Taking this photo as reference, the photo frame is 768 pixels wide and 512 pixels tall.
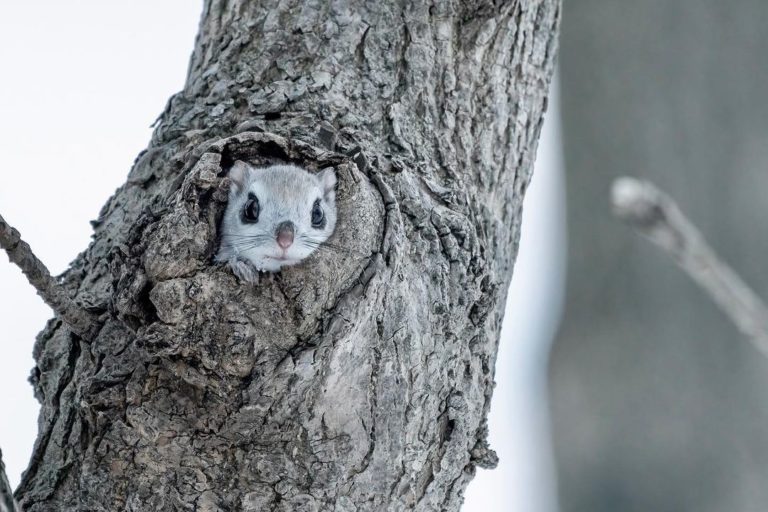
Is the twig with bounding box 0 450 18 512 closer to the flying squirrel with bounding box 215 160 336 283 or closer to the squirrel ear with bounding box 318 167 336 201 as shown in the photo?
the flying squirrel with bounding box 215 160 336 283

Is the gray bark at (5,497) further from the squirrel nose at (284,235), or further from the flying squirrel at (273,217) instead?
the squirrel nose at (284,235)

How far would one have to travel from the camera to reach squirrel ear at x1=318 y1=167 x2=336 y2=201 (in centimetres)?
227

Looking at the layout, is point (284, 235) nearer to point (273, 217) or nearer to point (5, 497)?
point (273, 217)

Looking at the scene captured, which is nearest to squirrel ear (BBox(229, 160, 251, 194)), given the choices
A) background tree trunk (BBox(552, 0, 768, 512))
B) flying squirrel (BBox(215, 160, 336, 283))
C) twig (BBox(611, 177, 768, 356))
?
flying squirrel (BBox(215, 160, 336, 283))

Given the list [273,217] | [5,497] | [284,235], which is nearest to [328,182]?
[284,235]

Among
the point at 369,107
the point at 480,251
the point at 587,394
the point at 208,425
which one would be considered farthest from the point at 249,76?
the point at 587,394

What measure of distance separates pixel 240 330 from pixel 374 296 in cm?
29

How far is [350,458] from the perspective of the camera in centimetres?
210

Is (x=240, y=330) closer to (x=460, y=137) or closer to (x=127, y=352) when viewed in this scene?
(x=127, y=352)

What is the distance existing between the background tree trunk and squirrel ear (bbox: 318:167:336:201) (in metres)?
1.87

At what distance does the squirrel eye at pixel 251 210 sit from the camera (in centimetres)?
243

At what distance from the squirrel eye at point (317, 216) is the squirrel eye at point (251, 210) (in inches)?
5.4

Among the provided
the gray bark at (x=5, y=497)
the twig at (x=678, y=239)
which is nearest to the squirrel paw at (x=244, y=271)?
the gray bark at (x=5, y=497)

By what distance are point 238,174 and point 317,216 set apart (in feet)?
0.86
